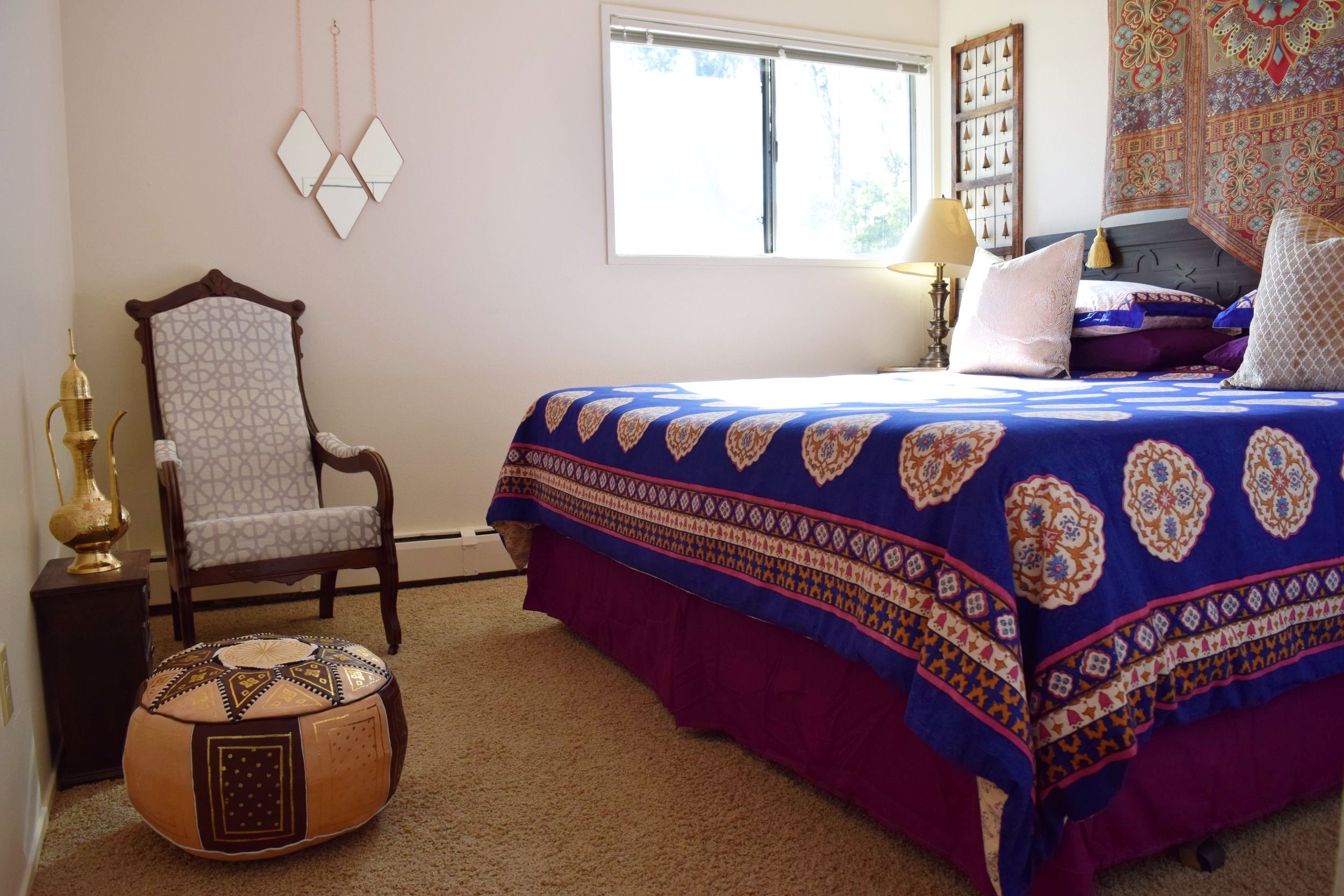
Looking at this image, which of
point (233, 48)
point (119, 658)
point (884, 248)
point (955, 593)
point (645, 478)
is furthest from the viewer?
point (884, 248)

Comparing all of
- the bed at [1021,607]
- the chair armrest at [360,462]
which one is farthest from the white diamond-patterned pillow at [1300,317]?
the chair armrest at [360,462]

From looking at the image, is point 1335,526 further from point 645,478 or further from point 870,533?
point 645,478

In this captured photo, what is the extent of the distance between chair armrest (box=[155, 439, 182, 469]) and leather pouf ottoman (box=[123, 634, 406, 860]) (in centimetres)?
106

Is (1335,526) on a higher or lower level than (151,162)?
lower

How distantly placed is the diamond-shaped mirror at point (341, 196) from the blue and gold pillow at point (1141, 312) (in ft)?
8.54

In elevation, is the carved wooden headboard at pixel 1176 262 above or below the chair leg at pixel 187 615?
above

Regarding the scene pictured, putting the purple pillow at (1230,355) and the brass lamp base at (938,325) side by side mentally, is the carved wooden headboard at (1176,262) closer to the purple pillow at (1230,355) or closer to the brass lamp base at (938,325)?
the purple pillow at (1230,355)

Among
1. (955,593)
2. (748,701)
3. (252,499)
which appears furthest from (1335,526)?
(252,499)

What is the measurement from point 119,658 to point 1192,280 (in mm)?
Answer: 3438

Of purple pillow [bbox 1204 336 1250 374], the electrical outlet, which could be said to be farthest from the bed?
the electrical outlet

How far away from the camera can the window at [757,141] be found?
409cm

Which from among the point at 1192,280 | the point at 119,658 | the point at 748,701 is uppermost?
the point at 1192,280

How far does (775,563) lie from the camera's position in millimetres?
1791

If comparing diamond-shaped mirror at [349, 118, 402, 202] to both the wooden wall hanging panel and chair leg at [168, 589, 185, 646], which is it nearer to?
chair leg at [168, 589, 185, 646]
